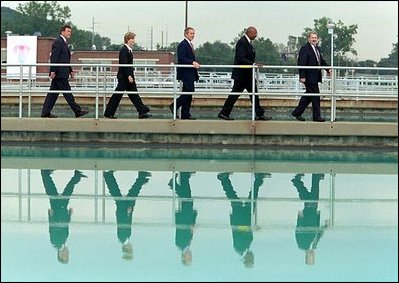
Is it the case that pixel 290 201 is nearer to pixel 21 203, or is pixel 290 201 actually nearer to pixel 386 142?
pixel 21 203

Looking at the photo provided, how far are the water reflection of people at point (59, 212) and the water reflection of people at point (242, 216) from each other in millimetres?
1235

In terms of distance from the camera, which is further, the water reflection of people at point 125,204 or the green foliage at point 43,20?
the green foliage at point 43,20

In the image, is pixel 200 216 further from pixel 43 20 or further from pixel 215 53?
pixel 43 20

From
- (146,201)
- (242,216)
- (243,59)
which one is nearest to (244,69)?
(243,59)

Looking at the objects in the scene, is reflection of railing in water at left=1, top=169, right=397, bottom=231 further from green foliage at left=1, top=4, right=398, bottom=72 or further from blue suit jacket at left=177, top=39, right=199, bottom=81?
green foliage at left=1, top=4, right=398, bottom=72

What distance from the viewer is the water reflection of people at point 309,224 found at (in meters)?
6.61

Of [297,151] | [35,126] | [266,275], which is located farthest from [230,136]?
[266,275]

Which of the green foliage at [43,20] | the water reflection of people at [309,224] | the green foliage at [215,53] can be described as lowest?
the water reflection of people at [309,224]

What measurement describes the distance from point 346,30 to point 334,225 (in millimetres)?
86131

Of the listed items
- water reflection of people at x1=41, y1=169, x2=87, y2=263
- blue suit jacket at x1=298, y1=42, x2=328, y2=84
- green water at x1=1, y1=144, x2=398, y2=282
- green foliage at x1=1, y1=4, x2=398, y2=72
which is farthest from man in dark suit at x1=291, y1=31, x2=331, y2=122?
green foliage at x1=1, y1=4, x2=398, y2=72

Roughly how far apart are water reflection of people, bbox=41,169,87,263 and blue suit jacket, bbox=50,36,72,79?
3.85 meters

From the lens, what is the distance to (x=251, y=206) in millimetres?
8594

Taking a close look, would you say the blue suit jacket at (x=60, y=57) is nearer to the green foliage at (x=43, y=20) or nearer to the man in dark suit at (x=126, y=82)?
the man in dark suit at (x=126, y=82)

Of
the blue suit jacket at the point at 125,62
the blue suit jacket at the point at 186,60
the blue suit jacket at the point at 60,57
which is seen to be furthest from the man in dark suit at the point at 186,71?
the blue suit jacket at the point at 60,57
